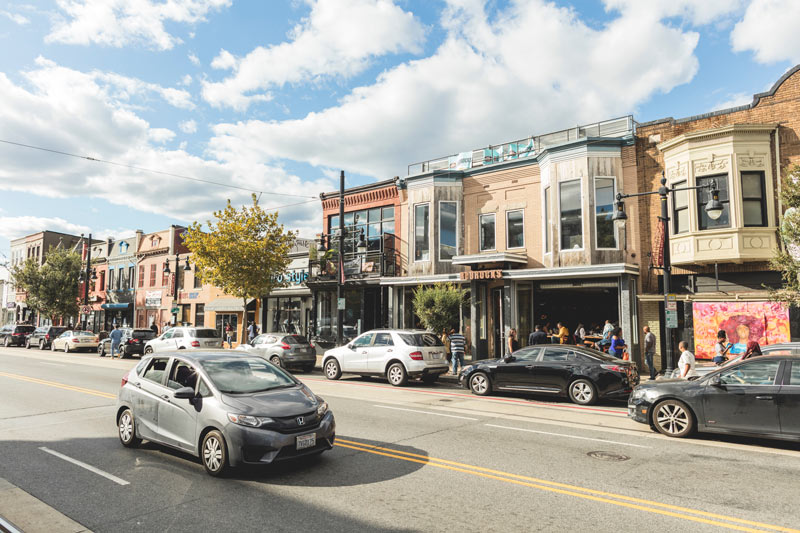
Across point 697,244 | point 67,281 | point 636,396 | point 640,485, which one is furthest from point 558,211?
point 67,281

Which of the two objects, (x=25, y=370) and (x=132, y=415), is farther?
(x=25, y=370)

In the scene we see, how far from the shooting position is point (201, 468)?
6.47 m

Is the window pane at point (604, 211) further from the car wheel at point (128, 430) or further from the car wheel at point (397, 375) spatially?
the car wheel at point (128, 430)

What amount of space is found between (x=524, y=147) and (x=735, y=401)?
1593cm

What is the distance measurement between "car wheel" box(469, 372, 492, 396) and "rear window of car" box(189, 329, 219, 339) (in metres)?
13.6

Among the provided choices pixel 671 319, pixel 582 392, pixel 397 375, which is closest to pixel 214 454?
pixel 582 392

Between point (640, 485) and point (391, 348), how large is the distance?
10.3 m

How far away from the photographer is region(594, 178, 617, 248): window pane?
1867 centimetres

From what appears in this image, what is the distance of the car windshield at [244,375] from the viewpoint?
657cm

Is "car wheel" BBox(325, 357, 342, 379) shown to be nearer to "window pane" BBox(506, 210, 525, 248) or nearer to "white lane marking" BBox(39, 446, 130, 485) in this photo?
"window pane" BBox(506, 210, 525, 248)

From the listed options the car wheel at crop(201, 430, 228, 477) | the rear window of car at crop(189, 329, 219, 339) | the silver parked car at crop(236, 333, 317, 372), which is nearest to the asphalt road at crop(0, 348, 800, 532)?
the car wheel at crop(201, 430, 228, 477)

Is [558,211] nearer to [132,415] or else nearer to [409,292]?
[409,292]

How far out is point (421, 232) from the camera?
23531mm

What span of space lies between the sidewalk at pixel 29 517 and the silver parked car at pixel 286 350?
45.4 ft
